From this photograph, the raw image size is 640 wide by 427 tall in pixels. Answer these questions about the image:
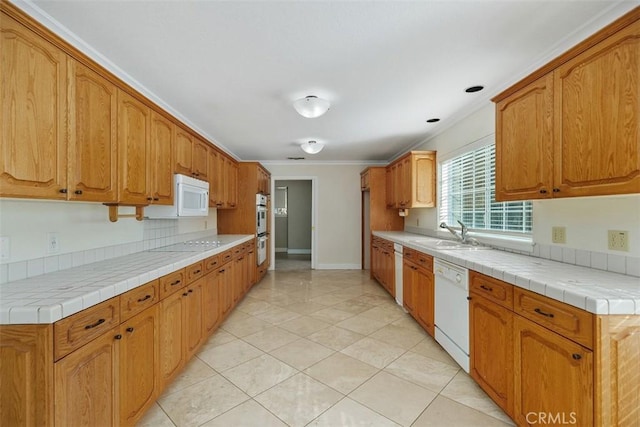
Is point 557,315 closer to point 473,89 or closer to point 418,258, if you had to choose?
point 418,258

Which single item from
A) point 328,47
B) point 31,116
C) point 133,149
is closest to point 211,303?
point 133,149

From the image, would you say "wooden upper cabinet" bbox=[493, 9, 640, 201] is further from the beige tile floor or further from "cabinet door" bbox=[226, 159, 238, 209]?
"cabinet door" bbox=[226, 159, 238, 209]

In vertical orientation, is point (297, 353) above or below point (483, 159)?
below

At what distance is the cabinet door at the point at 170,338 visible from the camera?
74.4 inches

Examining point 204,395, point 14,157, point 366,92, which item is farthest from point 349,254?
point 14,157

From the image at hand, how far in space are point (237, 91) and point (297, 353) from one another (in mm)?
2458

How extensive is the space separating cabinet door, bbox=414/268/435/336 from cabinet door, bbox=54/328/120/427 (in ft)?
8.22

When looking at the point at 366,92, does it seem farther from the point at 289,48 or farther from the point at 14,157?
the point at 14,157

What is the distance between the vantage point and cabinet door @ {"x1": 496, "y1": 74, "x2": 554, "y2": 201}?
179 cm

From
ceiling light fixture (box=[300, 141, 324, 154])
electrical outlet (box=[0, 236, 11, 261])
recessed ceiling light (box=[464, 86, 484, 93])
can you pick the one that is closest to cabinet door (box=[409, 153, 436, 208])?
ceiling light fixture (box=[300, 141, 324, 154])

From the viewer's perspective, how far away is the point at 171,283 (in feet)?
6.68

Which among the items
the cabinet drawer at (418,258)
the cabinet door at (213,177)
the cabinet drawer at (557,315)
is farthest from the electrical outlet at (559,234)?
the cabinet door at (213,177)

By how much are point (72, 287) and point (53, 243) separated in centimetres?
62

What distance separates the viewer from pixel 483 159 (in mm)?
3072
